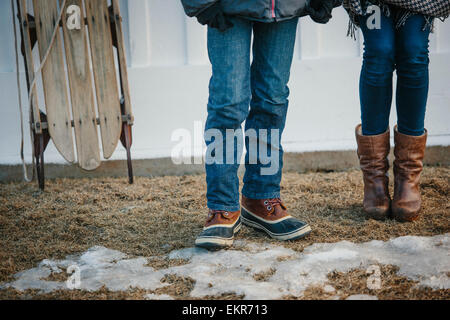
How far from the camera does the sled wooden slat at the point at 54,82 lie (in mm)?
2576

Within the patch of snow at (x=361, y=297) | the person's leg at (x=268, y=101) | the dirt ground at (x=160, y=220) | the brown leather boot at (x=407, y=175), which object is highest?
the person's leg at (x=268, y=101)

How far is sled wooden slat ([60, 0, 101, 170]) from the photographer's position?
8.59 feet

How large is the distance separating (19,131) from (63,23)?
77 cm

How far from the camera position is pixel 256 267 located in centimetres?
154

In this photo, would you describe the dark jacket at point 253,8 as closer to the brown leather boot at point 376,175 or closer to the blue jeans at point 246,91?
the blue jeans at point 246,91

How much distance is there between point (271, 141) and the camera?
1821 mm

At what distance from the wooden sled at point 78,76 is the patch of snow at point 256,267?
105 centimetres

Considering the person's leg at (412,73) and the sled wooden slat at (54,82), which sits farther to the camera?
the sled wooden slat at (54,82)

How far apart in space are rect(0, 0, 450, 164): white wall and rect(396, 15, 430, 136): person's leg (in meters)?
1.02

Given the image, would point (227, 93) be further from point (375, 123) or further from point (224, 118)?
point (375, 123)

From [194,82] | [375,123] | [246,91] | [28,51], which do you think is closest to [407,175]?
[375,123]

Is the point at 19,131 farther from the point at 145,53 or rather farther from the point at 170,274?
the point at 170,274

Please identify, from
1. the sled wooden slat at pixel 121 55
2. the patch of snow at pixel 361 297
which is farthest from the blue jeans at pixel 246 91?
the sled wooden slat at pixel 121 55
